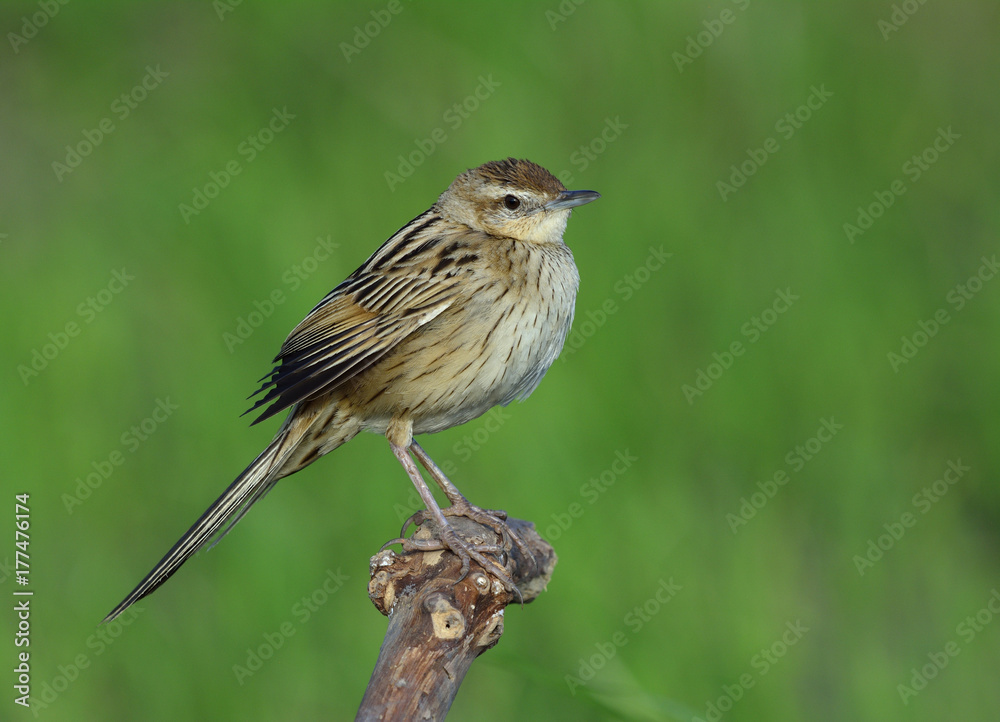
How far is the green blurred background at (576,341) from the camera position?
6.90m

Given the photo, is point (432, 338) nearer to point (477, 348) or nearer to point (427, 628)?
point (477, 348)

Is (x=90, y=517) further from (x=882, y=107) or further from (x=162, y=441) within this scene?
(x=882, y=107)

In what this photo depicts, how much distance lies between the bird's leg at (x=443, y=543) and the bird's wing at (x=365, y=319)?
64 cm

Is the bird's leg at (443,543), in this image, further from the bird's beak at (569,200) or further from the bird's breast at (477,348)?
the bird's beak at (569,200)

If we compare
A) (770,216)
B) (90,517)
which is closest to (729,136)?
(770,216)

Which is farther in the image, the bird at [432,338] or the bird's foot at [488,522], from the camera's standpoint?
the bird at [432,338]

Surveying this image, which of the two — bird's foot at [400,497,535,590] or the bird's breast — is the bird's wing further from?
bird's foot at [400,497,535,590]

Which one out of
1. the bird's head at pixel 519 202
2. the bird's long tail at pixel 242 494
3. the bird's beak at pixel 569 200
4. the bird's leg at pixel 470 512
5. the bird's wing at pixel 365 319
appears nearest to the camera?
the bird's long tail at pixel 242 494

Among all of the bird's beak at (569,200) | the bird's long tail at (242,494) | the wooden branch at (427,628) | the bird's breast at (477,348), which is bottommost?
the wooden branch at (427,628)

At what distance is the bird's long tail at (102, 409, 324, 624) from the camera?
527cm

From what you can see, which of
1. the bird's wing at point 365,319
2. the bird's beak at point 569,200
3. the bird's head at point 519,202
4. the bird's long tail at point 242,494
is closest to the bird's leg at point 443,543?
the bird's long tail at point 242,494

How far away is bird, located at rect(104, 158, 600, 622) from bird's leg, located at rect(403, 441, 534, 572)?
1cm

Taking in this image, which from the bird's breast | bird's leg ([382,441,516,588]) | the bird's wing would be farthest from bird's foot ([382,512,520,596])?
the bird's wing

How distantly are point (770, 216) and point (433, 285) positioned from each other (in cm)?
→ 396
